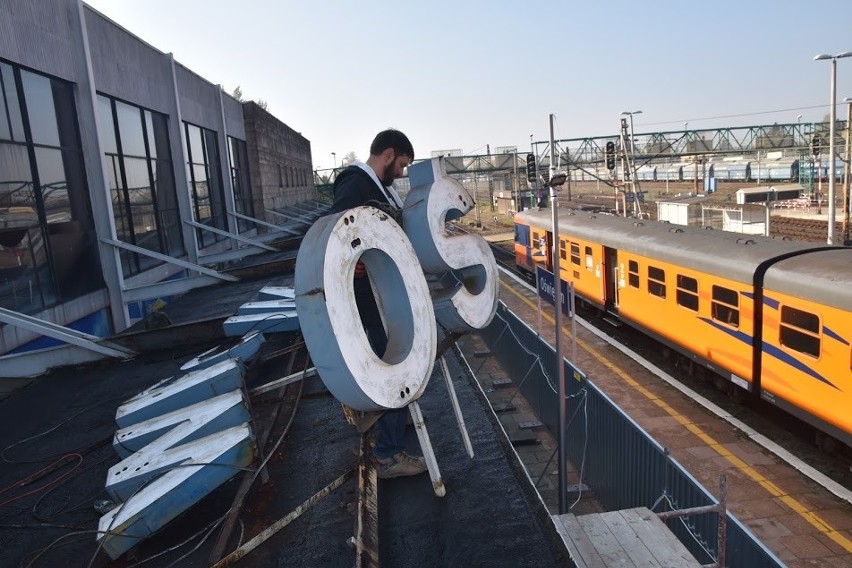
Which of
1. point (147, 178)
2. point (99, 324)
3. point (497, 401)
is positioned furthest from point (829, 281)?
point (147, 178)

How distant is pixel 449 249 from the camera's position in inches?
175

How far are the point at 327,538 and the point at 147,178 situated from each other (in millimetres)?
16216

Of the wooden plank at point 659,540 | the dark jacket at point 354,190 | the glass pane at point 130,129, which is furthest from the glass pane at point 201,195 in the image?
the wooden plank at point 659,540

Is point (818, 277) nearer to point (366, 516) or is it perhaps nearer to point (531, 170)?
point (366, 516)

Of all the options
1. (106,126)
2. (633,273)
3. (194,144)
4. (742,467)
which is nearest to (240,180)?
(194,144)

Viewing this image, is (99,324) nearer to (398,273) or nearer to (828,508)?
(398,273)

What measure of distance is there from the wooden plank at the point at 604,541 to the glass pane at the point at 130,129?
617 inches

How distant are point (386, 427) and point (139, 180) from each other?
49.5 feet

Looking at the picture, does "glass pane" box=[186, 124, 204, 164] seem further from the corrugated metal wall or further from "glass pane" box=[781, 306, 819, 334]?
"glass pane" box=[781, 306, 819, 334]

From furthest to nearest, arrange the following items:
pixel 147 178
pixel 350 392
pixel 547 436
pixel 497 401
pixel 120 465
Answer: pixel 147 178 < pixel 497 401 < pixel 547 436 < pixel 120 465 < pixel 350 392

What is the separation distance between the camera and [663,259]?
14.1m

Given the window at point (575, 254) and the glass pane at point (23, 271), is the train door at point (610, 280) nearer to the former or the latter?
the window at point (575, 254)

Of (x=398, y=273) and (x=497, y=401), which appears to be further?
(x=497, y=401)

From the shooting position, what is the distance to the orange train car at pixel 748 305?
29.9ft
